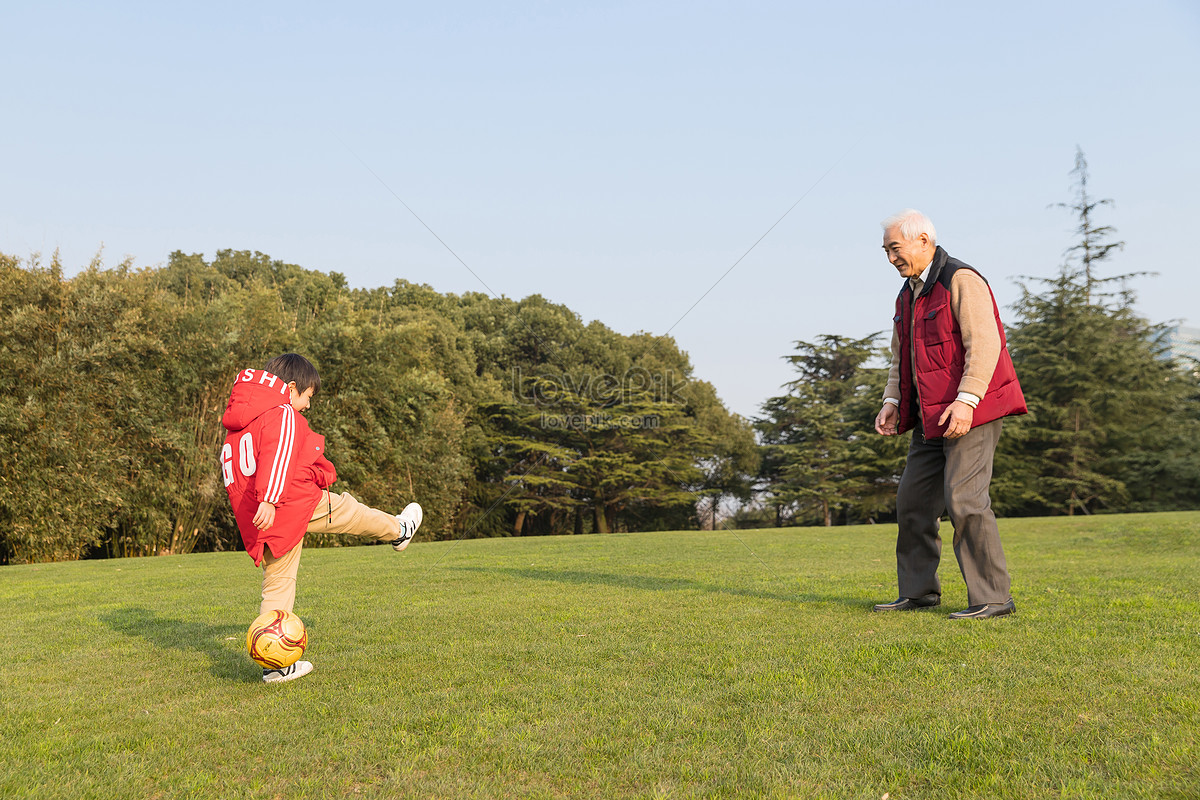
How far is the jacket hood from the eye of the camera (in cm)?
377

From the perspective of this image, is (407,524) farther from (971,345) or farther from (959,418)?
(971,345)

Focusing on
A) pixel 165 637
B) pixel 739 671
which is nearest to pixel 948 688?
pixel 739 671

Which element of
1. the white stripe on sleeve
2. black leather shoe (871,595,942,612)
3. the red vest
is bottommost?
black leather shoe (871,595,942,612)

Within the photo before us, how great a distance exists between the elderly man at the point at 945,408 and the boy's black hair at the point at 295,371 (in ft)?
11.8

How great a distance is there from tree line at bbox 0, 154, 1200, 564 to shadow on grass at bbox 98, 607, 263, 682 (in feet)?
36.6

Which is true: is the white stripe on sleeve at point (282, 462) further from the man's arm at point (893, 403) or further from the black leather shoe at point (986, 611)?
the black leather shoe at point (986, 611)

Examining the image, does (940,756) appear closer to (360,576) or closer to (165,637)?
(165,637)

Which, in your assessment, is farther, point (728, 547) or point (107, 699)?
point (728, 547)

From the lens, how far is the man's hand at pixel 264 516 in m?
3.72

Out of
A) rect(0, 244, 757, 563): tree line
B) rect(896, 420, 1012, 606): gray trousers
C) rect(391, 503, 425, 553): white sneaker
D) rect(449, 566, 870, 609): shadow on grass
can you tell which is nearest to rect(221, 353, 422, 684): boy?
rect(391, 503, 425, 553): white sneaker

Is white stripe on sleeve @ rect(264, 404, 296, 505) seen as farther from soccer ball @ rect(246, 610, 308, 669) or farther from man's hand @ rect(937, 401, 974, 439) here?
man's hand @ rect(937, 401, 974, 439)

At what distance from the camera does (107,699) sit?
345cm

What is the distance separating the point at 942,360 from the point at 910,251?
28.2 inches

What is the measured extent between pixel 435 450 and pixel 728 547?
1736 cm
